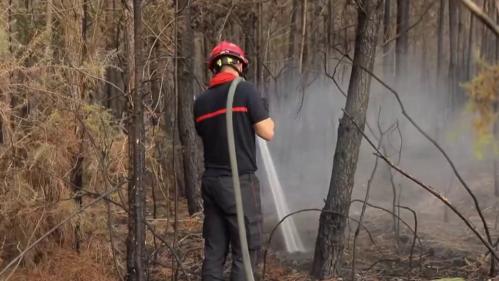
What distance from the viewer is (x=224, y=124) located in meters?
4.34

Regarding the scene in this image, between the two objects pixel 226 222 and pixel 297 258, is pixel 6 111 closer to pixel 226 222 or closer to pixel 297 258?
pixel 226 222

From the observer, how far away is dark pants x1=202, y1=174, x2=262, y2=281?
4328 mm

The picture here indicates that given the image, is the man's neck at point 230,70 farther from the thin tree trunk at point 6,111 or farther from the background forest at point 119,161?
the thin tree trunk at point 6,111

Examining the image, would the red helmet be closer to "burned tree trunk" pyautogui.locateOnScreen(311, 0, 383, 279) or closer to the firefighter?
the firefighter

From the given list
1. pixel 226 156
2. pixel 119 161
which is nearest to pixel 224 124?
pixel 226 156

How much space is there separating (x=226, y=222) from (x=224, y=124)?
0.72 metres

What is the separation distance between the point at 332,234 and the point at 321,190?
22.1 feet

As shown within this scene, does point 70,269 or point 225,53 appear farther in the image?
point 70,269

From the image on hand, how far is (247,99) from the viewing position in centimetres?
421

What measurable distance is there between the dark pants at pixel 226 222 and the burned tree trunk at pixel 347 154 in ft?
5.20

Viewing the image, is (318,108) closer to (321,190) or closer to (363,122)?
(321,190)

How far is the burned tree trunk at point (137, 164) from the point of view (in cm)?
418

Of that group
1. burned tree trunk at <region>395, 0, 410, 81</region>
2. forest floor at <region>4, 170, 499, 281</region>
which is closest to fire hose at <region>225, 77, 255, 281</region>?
forest floor at <region>4, 170, 499, 281</region>

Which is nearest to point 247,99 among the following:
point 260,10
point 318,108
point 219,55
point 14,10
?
point 219,55
